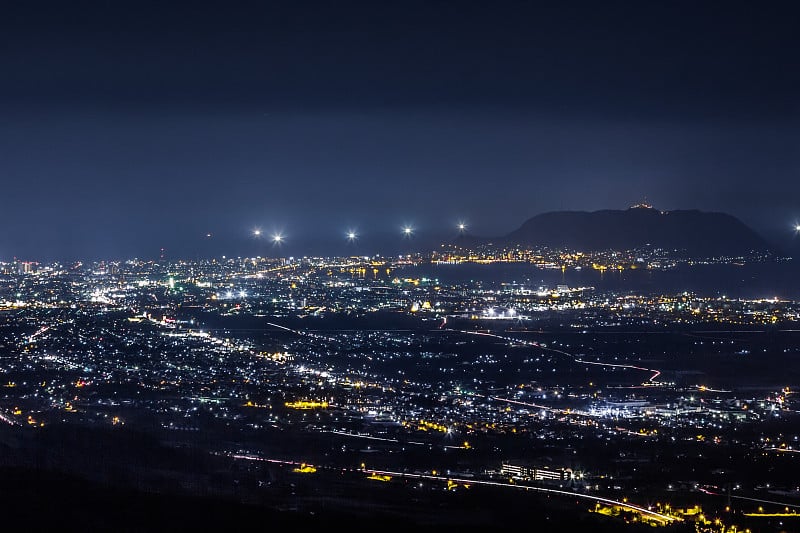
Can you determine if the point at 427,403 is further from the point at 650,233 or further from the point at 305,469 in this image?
the point at 650,233

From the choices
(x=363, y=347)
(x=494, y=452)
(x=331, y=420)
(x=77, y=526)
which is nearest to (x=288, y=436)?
(x=331, y=420)

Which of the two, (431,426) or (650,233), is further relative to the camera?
(650,233)

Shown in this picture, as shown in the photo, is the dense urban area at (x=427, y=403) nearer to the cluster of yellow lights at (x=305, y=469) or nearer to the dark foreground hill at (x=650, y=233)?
the cluster of yellow lights at (x=305, y=469)

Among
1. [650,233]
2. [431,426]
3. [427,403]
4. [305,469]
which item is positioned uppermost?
[650,233]

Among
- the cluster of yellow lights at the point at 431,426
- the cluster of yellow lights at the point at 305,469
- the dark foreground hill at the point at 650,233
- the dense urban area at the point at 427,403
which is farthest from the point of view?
the dark foreground hill at the point at 650,233

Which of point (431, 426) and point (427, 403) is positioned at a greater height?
point (427, 403)

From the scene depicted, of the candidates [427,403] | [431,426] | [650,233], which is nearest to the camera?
[431,426]

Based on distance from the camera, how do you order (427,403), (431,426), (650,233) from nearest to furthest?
(431,426)
(427,403)
(650,233)

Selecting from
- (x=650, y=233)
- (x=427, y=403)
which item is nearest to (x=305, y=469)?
(x=427, y=403)

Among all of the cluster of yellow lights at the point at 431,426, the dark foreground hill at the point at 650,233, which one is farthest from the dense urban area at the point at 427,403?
the dark foreground hill at the point at 650,233
